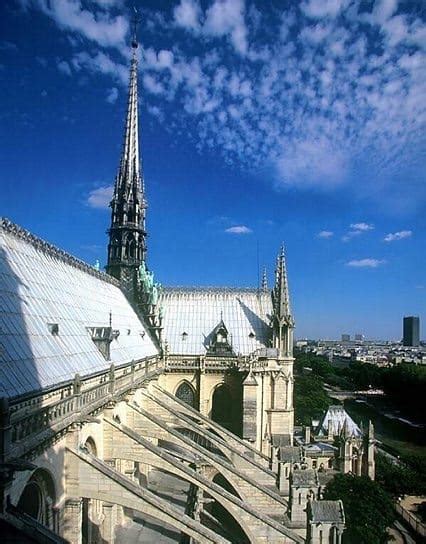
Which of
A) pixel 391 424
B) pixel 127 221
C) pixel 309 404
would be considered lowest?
pixel 391 424

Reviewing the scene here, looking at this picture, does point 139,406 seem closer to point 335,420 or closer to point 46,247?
point 46,247

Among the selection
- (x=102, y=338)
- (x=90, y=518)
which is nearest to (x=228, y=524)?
(x=90, y=518)

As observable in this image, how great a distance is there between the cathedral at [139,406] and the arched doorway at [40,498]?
0.14 feet

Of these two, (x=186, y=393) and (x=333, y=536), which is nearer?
(x=333, y=536)

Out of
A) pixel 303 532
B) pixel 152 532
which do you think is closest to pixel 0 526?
pixel 303 532

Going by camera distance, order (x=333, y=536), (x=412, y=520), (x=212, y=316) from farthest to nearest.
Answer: (x=212, y=316)
(x=412, y=520)
(x=333, y=536)

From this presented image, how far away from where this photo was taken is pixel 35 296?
19516 mm

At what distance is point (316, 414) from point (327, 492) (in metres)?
44.3

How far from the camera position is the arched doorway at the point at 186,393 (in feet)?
131

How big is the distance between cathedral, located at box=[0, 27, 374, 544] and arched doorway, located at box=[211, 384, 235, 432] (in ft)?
0.31

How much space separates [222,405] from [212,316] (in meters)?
8.90

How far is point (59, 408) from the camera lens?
15336 mm

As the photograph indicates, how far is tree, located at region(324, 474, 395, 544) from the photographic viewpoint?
29.5 m

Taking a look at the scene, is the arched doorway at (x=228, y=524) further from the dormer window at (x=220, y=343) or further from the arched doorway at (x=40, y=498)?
the dormer window at (x=220, y=343)
